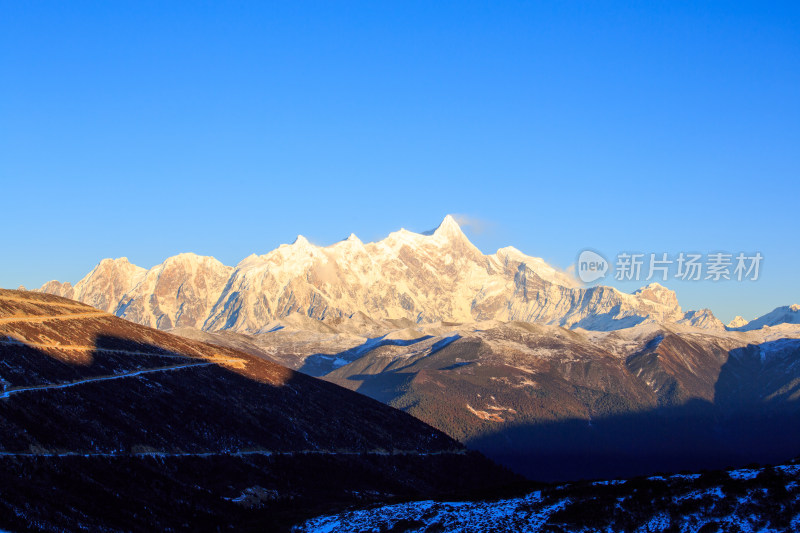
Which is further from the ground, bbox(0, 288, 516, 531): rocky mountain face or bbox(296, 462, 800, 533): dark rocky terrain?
bbox(296, 462, 800, 533): dark rocky terrain

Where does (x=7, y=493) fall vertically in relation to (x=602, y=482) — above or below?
below

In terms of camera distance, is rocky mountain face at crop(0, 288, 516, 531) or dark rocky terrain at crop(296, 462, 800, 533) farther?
rocky mountain face at crop(0, 288, 516, 531)

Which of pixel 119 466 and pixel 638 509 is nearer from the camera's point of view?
pixel 638 509

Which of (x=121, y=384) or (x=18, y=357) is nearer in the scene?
(x=18, y=357)

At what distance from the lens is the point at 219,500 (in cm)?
14825

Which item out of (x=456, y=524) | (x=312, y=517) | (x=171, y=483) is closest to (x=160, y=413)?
(x=171, y=483)

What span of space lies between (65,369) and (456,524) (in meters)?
115

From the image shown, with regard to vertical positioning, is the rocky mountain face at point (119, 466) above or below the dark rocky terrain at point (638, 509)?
below

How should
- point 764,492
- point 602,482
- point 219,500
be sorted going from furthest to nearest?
point 219,500, point 602,482, point 764,492

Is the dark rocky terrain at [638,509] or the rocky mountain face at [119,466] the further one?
the rocky mountain face at [119,466]

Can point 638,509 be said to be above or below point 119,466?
above

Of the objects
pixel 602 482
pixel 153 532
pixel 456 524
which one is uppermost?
pixel 602 482

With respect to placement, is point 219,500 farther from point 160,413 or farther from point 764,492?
point 764,492

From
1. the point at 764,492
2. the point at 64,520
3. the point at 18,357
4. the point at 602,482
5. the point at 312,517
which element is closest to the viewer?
the point at 764,492
